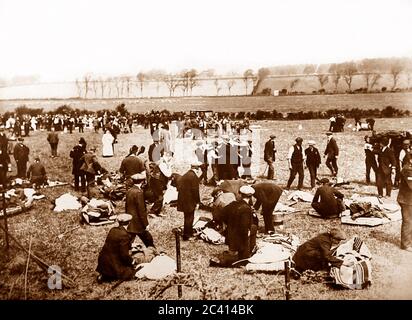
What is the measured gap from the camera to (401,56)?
5809 mm

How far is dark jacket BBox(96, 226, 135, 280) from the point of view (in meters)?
5.26

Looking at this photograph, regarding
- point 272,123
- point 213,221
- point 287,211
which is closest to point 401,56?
point 287,211

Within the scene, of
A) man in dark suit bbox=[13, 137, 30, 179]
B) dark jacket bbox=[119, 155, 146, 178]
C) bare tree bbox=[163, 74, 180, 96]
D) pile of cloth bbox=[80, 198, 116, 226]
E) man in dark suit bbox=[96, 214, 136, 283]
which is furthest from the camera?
man in dark suit bbox=[13, 137, 30, 179]

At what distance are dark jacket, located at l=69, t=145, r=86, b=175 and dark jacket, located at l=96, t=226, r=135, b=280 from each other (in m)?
4.22

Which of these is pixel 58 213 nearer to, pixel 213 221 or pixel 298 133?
pixel 213 221

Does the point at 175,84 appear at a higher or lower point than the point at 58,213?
higher

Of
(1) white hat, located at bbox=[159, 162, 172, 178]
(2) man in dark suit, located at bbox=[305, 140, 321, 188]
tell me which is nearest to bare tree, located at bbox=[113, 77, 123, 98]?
(1) white hat, located at bbox=[159, 162, 172, 178]

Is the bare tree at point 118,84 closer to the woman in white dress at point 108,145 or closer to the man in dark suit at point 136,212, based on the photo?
the woman in white dress at point 108,145

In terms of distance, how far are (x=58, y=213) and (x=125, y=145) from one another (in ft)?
24.1

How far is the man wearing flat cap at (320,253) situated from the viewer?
202 inches

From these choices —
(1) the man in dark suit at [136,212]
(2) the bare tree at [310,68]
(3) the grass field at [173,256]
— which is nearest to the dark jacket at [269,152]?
(3) the grass field at [173,256]

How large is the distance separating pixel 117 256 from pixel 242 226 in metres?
1.66

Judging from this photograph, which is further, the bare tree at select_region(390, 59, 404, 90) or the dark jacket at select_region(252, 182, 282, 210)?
the dark jacket at select_region(252, 182, 282, 210)

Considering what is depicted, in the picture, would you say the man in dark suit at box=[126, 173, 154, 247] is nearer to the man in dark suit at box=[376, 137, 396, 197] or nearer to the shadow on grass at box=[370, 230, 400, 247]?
the shadow on grass at box=[370, 230, 400, 247]
